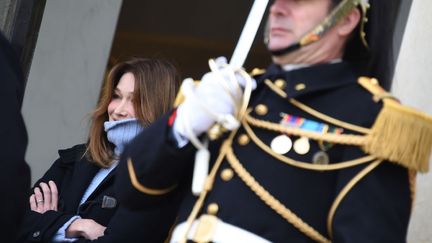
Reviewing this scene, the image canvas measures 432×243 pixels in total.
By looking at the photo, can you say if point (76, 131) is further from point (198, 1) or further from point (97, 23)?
point (198, 1)

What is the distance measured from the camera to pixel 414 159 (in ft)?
8.80

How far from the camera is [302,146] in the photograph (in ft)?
9.02

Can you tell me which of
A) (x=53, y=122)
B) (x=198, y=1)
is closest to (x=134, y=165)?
(x=53, y=122)

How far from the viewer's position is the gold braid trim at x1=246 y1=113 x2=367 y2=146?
271 centimetres

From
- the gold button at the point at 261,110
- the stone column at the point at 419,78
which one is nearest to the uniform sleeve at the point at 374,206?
the gold button at the point at 261,110

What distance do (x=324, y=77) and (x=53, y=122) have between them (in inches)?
130

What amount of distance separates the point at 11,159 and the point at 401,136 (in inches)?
42.6

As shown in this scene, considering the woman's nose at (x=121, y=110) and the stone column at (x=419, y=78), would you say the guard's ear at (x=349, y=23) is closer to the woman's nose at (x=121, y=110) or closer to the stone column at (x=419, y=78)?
the stone column at (x=419, y=78)

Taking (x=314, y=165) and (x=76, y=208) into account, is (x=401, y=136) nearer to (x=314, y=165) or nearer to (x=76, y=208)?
(x=314, y=165)

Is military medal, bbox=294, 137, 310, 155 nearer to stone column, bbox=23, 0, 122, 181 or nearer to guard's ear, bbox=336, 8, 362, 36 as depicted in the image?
guard's ear, bbox=336, 8, 362, 36

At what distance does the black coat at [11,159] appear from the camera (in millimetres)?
3021

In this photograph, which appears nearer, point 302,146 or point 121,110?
point 302,146

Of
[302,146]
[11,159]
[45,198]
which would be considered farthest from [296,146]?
[45,198]

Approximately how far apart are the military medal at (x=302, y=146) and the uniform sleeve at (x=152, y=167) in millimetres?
279
